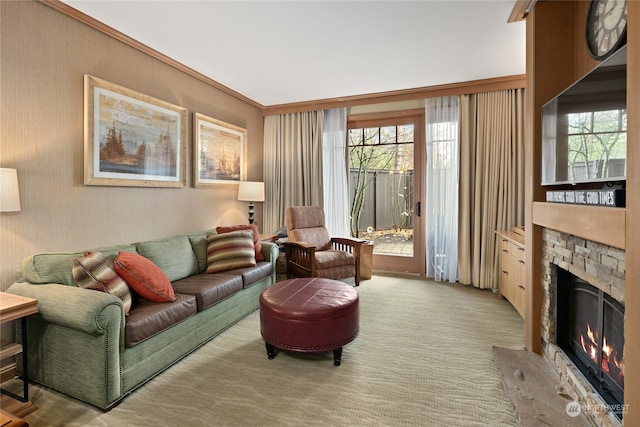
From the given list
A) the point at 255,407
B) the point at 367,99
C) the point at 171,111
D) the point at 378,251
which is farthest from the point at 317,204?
the point at 255,407

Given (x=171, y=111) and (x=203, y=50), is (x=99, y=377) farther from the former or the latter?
(x=203, y=50)

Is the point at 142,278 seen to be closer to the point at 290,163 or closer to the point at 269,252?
the point at 269,252

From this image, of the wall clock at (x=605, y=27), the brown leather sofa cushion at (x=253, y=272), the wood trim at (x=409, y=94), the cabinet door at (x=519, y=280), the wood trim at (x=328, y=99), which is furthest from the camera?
the wood trim at (x=409, y=94)

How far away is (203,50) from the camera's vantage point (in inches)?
122

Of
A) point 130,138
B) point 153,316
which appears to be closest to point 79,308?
point 153,316

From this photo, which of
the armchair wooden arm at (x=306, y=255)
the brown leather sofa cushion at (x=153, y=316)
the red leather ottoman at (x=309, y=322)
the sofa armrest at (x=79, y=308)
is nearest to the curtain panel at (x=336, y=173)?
the armchair wooden arm at (x=306, y=255)

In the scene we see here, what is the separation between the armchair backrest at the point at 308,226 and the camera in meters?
4.21

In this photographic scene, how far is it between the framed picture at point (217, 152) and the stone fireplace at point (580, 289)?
11.6 feet

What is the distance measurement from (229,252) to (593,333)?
2870 millimetres

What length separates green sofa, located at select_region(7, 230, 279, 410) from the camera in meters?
1.75

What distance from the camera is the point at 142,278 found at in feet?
7.18

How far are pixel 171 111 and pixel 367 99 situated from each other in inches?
106

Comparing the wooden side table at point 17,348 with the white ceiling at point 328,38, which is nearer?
the wooden side table at point 17,348

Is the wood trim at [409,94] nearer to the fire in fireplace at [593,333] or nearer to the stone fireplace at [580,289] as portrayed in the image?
the stone fireplace at [580,289]
